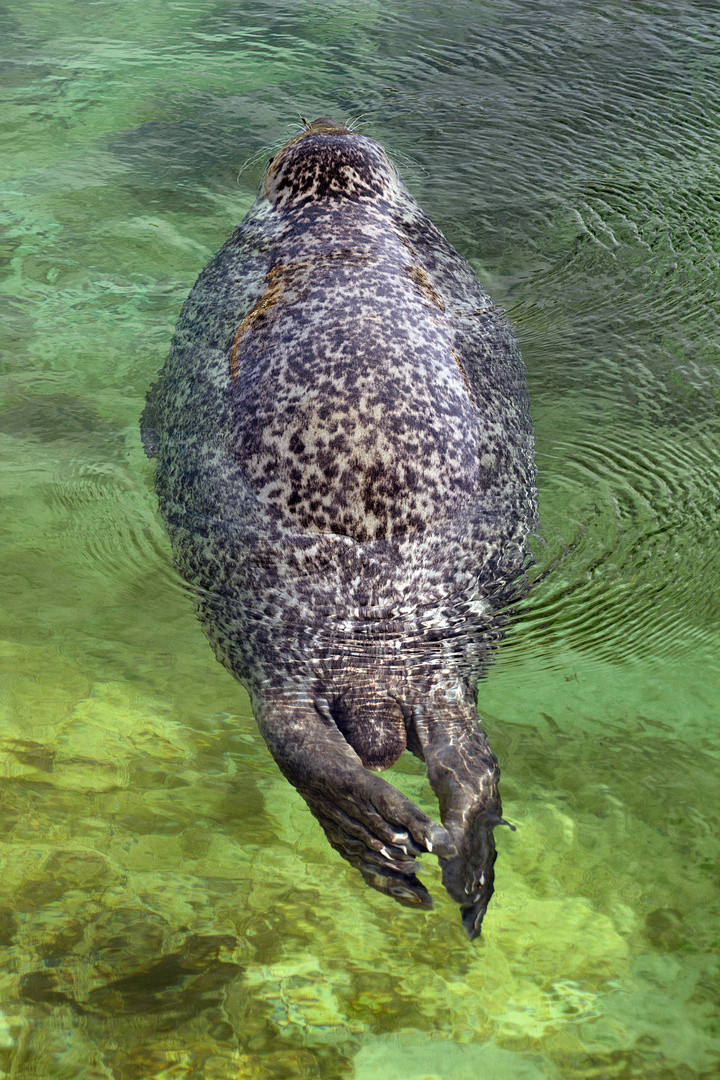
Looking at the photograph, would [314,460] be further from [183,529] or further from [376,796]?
[376,796]

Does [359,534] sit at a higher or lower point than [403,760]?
higher

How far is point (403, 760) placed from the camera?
2.89 m

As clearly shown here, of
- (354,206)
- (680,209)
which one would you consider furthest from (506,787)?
(680,209)

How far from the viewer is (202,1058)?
2.08m

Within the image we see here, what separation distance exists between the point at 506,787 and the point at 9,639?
1732 millimetres

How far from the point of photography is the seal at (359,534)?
2.59 m

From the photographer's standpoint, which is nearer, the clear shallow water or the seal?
the clear shallow water

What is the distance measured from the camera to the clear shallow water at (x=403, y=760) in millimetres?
2178

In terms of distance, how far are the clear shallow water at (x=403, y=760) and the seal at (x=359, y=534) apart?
0.14 m

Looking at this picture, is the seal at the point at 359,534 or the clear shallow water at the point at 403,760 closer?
the clear shallow water at the point at 403,760

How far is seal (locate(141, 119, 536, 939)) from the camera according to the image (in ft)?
8.50

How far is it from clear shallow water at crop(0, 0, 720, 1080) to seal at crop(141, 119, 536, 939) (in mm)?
140

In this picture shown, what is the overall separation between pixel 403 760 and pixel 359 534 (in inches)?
28.3

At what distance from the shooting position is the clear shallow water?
2178mm
